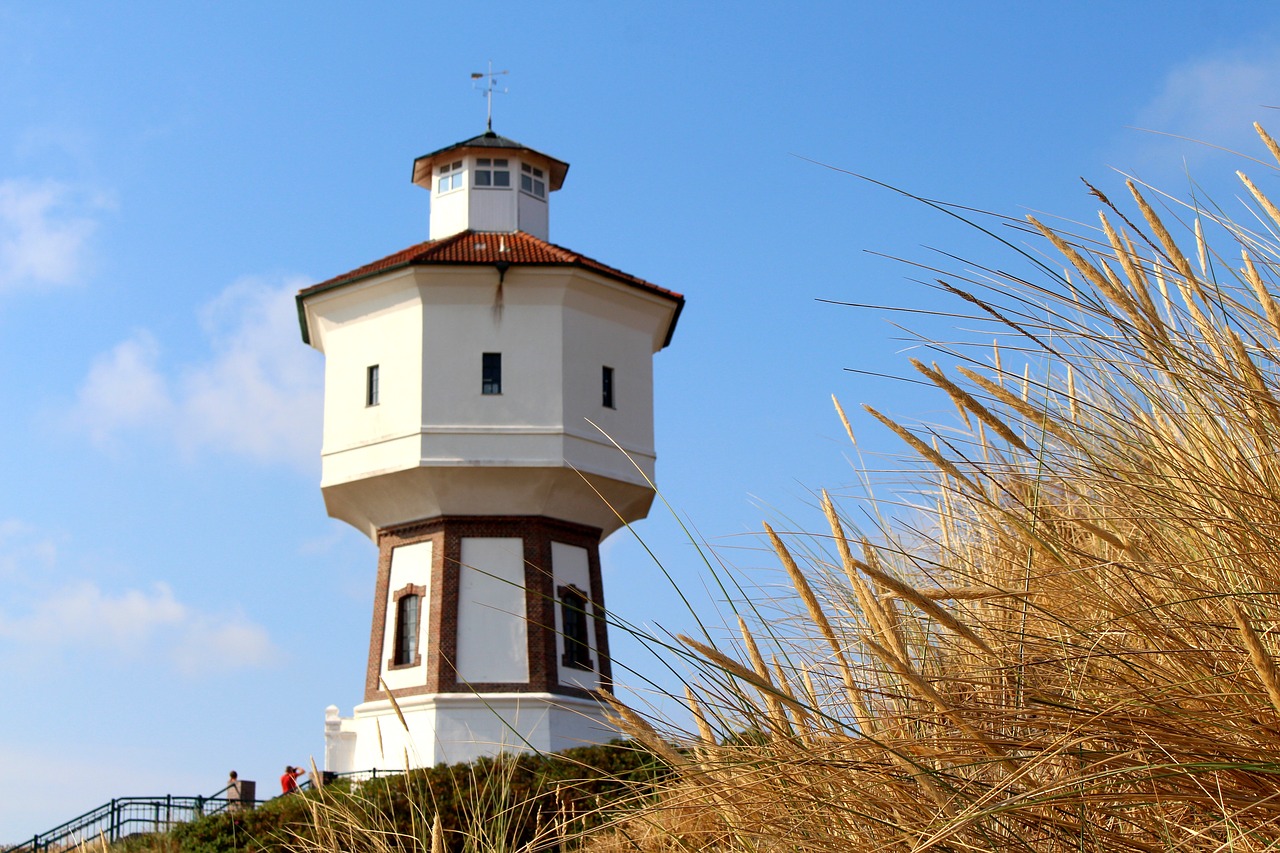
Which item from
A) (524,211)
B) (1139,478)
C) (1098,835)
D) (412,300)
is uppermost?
(524,211)

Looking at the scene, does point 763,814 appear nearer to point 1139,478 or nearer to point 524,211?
point 1139,478

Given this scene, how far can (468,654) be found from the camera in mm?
22984

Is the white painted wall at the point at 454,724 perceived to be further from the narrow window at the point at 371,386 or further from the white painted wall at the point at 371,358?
the narrow window at the point at 371,386

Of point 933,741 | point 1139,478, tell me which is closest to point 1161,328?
point 1139,478

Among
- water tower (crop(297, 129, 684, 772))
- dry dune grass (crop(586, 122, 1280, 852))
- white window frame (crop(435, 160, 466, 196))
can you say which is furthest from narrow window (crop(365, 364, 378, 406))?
dry dune grass (crop(586, 122, 1280, 852))

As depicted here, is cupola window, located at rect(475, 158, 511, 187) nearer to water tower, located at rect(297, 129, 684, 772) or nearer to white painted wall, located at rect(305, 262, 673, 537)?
water tower, located at rect(297, 129, 684, 772)

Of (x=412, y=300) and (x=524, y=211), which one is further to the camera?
(x=524, y=211)

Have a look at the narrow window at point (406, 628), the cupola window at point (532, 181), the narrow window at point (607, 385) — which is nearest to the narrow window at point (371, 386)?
the narrow window at point (406, 628)

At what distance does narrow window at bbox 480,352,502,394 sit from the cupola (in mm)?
4157

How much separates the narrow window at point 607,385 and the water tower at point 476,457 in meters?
0.03

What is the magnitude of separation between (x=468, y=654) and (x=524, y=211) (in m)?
9.51

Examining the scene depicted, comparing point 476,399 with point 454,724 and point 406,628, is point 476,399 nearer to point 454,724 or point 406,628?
point 406,628

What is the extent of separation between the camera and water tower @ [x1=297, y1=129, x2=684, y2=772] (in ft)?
75.1

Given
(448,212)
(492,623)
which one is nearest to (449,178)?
(448,212)
